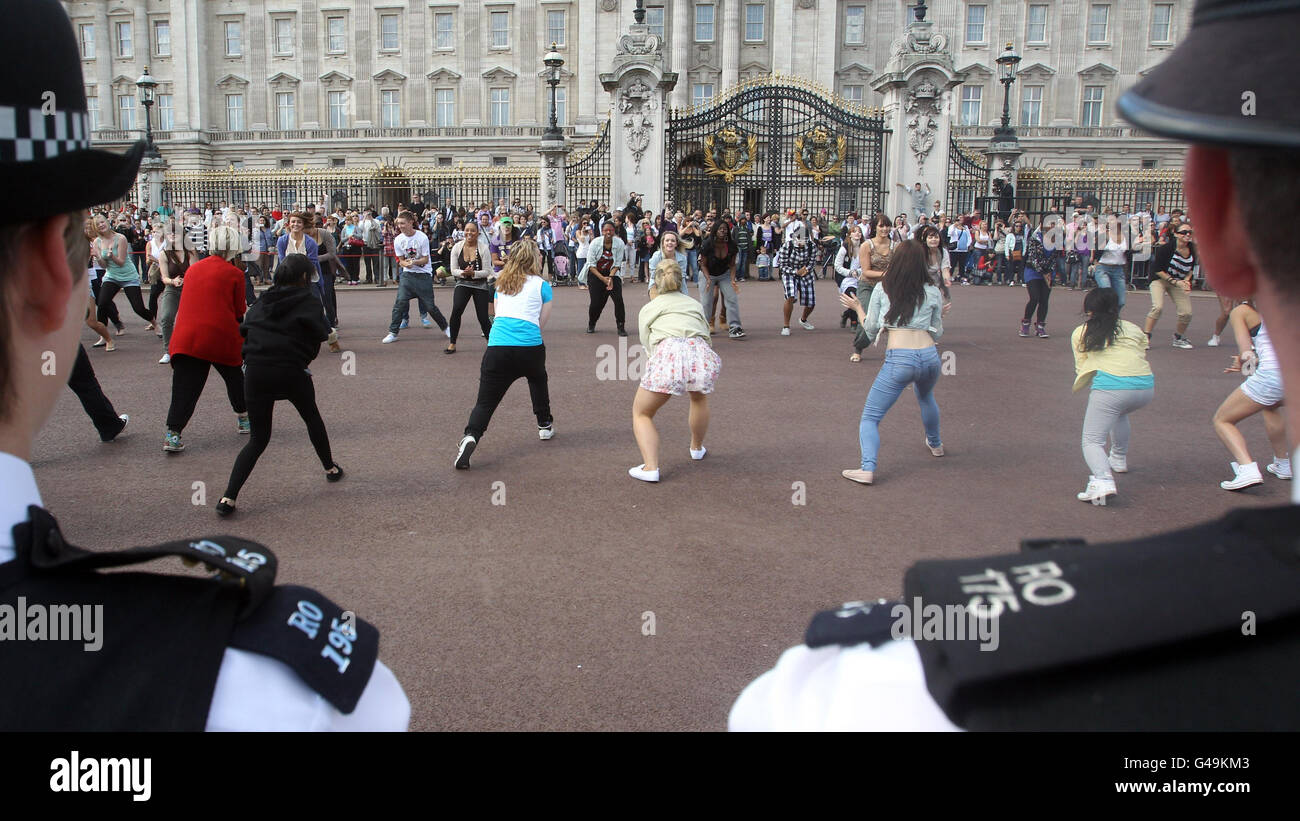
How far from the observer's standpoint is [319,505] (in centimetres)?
646

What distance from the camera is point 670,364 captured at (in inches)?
287

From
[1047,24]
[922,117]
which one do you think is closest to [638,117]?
[922,117]

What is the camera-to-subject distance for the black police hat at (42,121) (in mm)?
969

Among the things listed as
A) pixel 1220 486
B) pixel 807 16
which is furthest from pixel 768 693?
pixel 807 16

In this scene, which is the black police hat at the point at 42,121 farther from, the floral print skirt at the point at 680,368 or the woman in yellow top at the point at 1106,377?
the woman in yellow top at the point at 1106,377

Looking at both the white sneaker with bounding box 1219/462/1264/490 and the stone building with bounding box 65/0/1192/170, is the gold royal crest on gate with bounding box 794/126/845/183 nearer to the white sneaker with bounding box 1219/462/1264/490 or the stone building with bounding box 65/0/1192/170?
the stone building with bounding box 65/0/1192/170

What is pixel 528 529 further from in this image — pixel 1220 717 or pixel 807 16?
pixel 807 16

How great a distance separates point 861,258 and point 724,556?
7391 millimetres

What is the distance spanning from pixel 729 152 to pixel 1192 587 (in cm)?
3055

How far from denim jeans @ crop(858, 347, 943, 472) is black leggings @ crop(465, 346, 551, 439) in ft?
8.52

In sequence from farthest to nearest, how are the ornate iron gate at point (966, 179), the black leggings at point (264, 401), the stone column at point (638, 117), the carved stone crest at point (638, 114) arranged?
the ornate iron gate at point (966, 179) → the carved stone crest at point (638, 114) → the stone column at point (638, 117) → the black leggings at point (264, 401)

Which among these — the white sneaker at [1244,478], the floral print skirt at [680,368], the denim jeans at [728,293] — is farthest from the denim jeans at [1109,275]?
the floral print skirt at [680,368]

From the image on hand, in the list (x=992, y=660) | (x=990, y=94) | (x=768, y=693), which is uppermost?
(x=990, y=94)

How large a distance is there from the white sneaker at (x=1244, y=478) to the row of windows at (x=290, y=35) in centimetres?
5408
